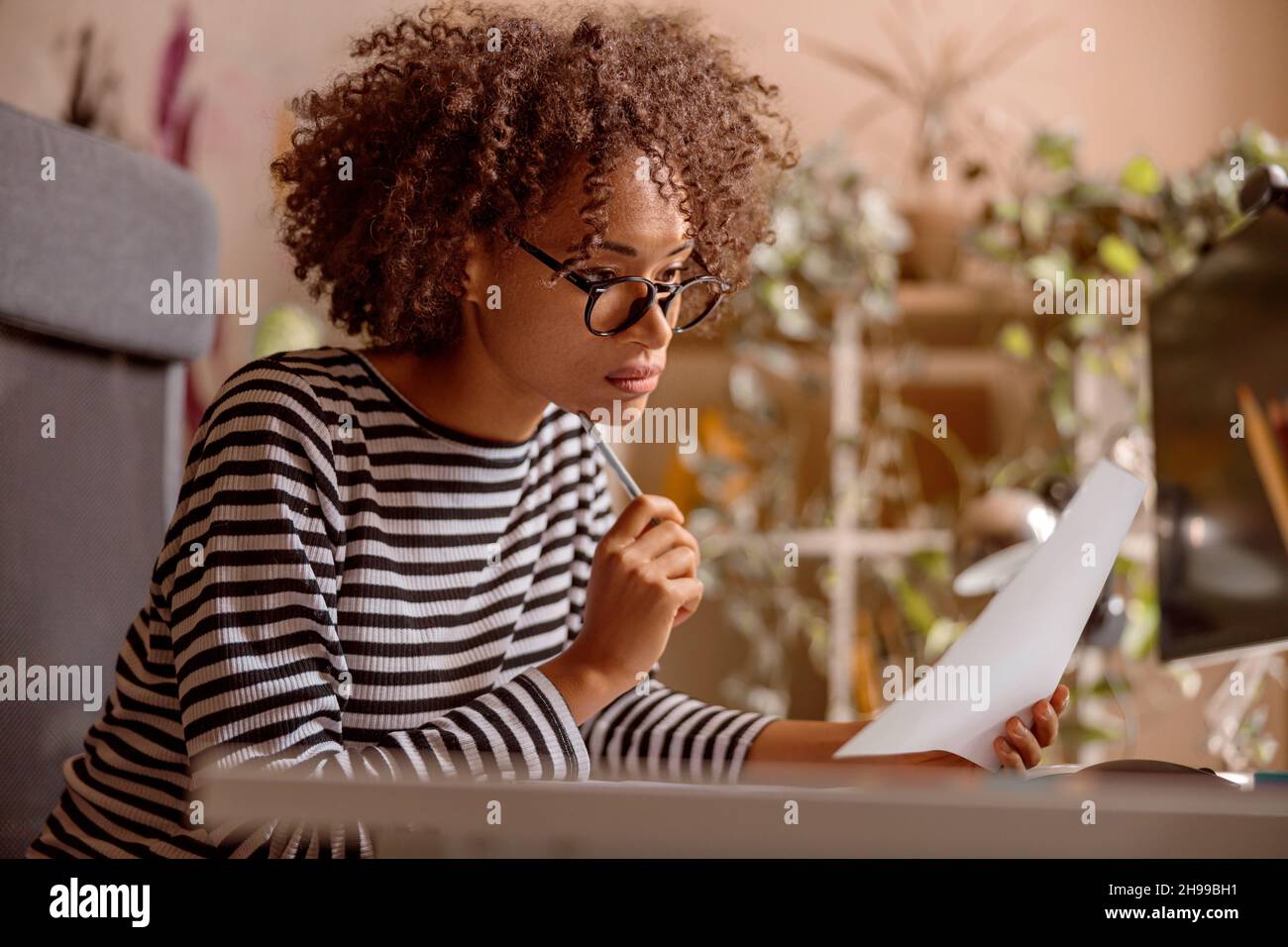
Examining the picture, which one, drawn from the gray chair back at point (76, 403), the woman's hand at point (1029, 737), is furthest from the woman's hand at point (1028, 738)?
the gray chair back at point (76, 403)

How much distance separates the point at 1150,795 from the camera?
42cm

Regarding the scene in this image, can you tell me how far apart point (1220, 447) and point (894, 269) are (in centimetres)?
98

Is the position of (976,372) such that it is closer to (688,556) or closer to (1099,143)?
(1099,143)

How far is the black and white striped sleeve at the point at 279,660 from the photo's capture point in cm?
65

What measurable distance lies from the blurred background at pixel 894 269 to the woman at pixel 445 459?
838mm

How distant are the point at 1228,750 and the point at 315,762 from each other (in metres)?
0.96

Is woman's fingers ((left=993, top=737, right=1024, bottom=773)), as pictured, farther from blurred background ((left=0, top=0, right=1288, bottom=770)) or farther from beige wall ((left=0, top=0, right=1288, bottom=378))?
beige wall ((left=0, top=0, right=1288, bottom=378))

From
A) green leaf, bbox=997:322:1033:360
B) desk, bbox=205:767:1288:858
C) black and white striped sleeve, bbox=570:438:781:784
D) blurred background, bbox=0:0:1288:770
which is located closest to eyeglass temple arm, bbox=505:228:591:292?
black and white striped sleeve, bbox=570:438:781:784

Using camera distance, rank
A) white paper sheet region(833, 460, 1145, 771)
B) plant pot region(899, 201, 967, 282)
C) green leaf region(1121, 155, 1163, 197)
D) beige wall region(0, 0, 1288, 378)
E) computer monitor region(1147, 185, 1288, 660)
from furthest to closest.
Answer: beige wall region(0, 0, 1288, 378) → plant pot region(899, 201, 967, 282) → green leaf region(1121, 155, 1163, 197) → computer monitor region(1147, 185, 1288, 660) → white paper sheet region(833, 460, 1145, 771)

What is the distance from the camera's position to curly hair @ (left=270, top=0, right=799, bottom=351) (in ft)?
2.58

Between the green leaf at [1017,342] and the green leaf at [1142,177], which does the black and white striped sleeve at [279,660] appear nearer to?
the green leaf at [1017,342]

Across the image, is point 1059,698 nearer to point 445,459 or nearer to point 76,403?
point 445,459

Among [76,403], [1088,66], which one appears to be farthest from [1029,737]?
[1088,66]
